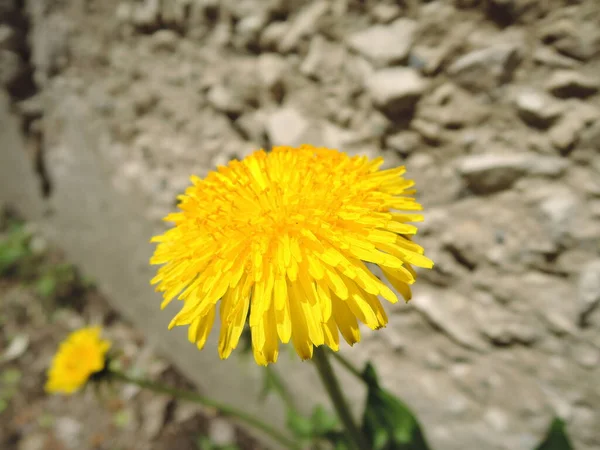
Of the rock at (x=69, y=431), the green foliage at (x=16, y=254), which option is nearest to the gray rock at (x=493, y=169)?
the rock at (x=69, y=431)

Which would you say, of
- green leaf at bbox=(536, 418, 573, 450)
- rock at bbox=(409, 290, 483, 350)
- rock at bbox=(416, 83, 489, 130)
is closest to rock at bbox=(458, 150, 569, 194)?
rock at bbox=(416, 83, 489, 130)

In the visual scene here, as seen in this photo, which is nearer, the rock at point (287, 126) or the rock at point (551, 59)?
the rock at point (551, 59)

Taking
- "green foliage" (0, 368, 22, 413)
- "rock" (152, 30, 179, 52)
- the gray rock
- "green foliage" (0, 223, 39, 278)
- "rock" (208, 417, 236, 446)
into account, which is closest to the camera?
A: the gray rock

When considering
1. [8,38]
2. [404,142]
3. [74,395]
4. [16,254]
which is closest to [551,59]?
[404,142]

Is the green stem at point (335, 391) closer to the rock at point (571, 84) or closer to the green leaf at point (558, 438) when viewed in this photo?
the green leaf at point (558, 438)

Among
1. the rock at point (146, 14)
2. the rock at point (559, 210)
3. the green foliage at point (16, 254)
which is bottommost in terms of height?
the green foliage at point (16, 254)

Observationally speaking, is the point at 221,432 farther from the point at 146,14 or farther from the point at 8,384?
the point at 146,14

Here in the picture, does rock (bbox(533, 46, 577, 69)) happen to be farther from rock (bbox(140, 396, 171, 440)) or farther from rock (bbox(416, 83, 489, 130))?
rock (bbox(140, 396, 171, 440))
